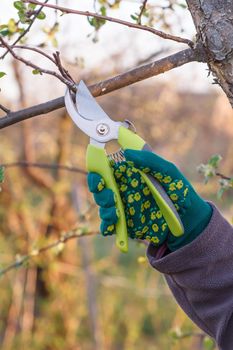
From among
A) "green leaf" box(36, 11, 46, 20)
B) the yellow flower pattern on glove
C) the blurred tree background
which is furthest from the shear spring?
the blurred tree background

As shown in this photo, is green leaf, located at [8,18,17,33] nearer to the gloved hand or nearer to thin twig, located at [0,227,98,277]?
the gloved hand

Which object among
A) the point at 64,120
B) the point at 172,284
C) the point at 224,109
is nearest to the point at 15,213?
the point at 64,120

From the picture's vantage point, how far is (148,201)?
46.9 inches

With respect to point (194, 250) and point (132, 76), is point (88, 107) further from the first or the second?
point (194, 250)

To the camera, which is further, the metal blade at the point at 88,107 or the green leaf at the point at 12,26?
the green leaf at the point at 12,26

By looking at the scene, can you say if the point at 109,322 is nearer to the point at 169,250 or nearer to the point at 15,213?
the point at 15,213

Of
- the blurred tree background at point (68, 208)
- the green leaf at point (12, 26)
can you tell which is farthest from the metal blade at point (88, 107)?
the blurred tree background at point (68, 208)

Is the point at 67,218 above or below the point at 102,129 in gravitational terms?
above

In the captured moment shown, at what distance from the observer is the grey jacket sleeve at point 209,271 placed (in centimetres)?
122

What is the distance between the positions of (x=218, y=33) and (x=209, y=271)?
45 centimetres

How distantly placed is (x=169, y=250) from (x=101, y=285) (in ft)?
15.2

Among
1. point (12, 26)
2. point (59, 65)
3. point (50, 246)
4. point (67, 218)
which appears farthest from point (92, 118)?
point (67, 218)

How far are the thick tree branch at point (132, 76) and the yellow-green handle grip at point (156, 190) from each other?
0.09m

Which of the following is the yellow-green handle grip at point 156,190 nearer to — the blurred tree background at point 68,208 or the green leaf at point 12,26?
the green leaf at point 12,26
